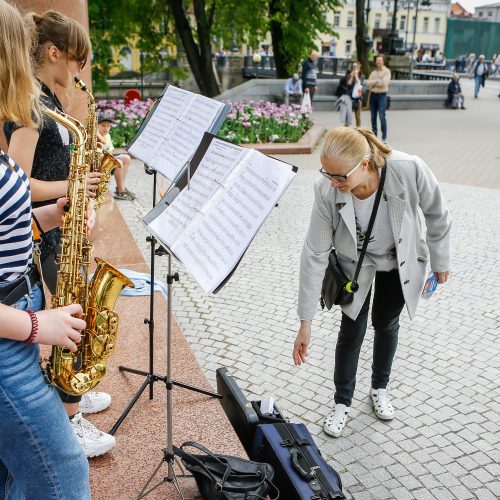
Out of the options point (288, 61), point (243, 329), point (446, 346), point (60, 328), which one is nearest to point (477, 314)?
point (446, 346)

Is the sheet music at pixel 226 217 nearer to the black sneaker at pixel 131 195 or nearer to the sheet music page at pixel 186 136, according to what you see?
the sheet music page at pixel 186 136

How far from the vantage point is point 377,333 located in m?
3.68

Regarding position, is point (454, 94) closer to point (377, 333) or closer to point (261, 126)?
point (261, 126)

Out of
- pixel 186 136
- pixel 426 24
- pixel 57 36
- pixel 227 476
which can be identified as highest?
pixel 426 24

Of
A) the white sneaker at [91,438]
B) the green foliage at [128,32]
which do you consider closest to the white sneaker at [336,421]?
the white sneaker at [91,438]

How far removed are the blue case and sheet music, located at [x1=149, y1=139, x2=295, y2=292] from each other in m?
1.23

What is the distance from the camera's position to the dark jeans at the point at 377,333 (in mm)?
3484

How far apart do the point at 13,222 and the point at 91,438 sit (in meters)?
1.71

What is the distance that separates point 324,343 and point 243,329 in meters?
0.70

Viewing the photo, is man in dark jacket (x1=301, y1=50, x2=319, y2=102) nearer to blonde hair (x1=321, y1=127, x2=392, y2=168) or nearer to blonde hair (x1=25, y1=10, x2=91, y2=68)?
blonde hair (x1=321, y1=127, x2=392, y2=168)

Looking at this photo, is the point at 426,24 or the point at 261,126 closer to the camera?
the point at 261,126

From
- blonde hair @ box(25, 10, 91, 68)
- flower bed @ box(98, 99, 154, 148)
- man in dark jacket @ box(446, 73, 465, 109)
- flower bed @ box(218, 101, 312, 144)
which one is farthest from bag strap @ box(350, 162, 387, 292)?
man in dark jacket @ box(446, 73, 465, 109)

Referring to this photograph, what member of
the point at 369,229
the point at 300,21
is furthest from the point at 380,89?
the point at 369,229

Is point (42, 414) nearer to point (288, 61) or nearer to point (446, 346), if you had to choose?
point (446, 346)
